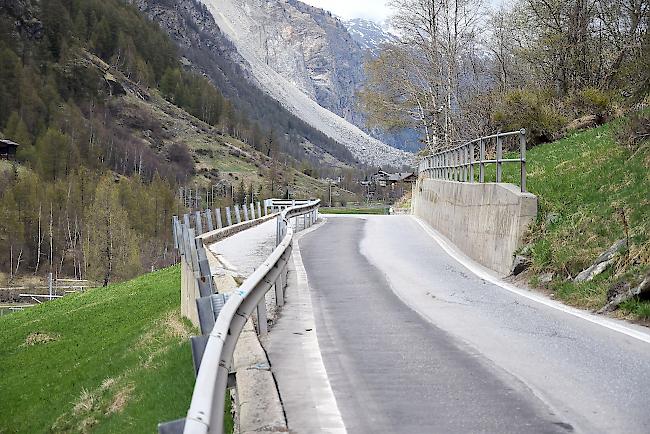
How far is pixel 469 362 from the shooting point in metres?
7.60

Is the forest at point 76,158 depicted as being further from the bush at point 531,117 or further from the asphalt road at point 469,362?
the asphalt road at point 469,362

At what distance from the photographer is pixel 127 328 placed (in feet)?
68.7

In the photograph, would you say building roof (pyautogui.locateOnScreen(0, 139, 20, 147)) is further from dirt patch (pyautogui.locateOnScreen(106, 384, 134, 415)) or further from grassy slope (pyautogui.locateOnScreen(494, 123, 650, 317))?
dirt patch (pyautogui.locateOnScreen(106, 384, 134, 415))

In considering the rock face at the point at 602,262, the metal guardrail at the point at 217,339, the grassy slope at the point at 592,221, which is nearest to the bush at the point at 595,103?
the grassy slope at the point at 592,221

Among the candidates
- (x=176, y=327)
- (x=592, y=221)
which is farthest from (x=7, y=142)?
(x=592, y=221)

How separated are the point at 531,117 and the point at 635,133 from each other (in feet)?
48.1

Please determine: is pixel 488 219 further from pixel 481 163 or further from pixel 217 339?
pixel 217 339

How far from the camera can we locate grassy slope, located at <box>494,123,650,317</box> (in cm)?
1102

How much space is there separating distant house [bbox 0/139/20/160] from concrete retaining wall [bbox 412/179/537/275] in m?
114

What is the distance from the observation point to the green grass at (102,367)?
11.5 m

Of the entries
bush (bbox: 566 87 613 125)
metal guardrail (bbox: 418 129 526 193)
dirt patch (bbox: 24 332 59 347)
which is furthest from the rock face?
bush (bbox: 566 87 613 125)

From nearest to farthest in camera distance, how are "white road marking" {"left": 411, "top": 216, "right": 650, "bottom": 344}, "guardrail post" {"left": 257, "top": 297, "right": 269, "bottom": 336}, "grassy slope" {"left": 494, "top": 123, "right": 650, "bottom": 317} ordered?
"guardrail post" {"left": 257, "top": 297, "right": 269, "bottom": 336} → "white road marking" {"left": 411, "top": 216, "right": 650, "bottom": 344} → "grassy slope" {"left": 494, "top": 123, "right": 650, "bottom": 317}

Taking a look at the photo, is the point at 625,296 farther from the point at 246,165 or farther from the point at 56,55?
the point at 56,55

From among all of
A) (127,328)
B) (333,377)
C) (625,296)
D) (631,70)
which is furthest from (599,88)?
(333,377)
